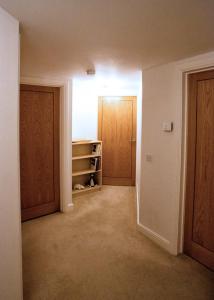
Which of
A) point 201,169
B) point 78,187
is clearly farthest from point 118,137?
point 201,169

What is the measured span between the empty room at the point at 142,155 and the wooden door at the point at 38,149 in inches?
0.6

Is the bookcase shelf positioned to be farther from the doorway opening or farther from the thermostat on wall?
the thermostat on wall

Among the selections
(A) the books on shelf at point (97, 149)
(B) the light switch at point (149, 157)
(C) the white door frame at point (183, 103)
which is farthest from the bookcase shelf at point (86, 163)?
(C) the white door frame at point (183, 103)

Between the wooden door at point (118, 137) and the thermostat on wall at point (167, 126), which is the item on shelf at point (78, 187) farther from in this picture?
the thermostat on wall at point (167, 126)

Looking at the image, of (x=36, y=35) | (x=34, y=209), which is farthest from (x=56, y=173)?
(x=36, y=35)

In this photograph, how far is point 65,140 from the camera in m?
3.63

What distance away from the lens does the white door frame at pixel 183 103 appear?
7.10 feet

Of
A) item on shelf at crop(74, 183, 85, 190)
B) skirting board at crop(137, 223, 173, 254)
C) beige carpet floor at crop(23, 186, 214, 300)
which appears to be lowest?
beige carpet floor at crop(23, 186, 214, 300)

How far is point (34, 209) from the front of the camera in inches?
137

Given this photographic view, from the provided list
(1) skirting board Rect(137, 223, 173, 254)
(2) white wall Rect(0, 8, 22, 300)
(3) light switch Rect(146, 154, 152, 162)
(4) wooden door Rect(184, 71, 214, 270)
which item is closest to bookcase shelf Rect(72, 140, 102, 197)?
(1) skirting board Rect(137, 223, 173, 254)

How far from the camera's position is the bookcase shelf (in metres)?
4.55

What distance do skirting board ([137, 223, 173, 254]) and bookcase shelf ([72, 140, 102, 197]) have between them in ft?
5.71

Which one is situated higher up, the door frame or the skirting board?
the door frame

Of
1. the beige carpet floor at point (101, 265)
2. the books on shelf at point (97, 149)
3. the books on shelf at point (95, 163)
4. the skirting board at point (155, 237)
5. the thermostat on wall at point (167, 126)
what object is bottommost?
the beige carpet floor at point (101, 265)
